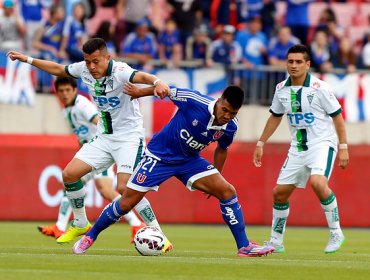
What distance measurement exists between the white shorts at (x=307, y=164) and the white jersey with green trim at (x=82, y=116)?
3276mm

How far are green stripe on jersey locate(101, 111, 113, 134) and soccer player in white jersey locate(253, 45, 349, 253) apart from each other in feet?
6.19

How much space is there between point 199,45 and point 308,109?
976 centimetres

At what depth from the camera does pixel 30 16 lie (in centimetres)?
2288

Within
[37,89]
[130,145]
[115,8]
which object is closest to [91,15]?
[115,8]

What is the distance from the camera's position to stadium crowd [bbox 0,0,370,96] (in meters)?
22.5

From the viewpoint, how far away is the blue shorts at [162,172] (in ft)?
41.4

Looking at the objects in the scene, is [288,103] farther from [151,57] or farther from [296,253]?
[151,57]

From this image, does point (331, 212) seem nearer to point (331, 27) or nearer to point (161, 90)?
point (161, 90)

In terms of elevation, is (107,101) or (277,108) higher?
(107,101)

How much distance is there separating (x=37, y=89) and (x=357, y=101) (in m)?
6.99

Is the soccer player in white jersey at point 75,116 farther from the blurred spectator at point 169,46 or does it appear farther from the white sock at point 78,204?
the blurred spectator at point 169,46

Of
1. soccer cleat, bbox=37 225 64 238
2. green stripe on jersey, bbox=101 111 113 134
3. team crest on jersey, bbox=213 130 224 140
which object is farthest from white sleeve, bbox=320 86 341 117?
soccer cleat, bbox=37 225 64 238

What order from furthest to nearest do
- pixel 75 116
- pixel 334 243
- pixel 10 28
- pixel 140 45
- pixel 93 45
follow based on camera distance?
pixel 140 45 → pixel 10 28 → pixel 75 116 → pixel 334 243 → pixel 93 45

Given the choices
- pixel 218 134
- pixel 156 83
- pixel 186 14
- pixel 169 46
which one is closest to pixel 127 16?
pixel 169 46
